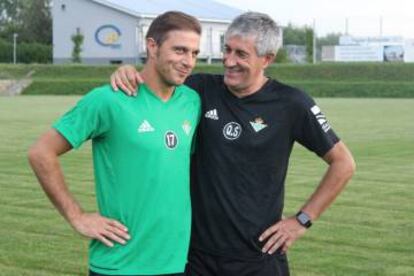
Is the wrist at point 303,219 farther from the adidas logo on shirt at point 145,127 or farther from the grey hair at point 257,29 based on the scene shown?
the adidas logo on shirt at point 145,127

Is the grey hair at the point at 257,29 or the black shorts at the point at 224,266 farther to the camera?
the black shorts at the point at 224,266

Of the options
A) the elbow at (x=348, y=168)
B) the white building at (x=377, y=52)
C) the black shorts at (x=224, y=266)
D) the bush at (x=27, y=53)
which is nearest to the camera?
the black shorts at (x=224, y=266)

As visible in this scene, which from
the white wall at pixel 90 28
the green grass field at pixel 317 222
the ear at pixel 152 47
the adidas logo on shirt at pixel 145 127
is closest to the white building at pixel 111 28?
the white wall at pixel 90 28

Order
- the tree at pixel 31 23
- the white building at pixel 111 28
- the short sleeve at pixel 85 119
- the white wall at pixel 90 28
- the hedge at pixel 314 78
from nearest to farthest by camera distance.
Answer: the short sleeve at pixel 85 119
the hedge at pixel 314 78
the white building at pixel 111 28
the white wall at pixel 90 28
the tree at pixel 31 23

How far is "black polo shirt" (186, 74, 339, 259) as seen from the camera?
501 cm

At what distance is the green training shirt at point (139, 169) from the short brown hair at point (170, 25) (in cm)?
28

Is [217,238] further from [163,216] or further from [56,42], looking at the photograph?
[56,42]

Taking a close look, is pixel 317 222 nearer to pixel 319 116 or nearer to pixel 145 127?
pixel 319 116

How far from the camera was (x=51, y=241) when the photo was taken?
400 inches

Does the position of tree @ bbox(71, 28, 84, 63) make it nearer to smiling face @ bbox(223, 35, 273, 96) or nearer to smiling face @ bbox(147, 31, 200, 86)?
smiling face @ bbox(223, 35, 273, 96)

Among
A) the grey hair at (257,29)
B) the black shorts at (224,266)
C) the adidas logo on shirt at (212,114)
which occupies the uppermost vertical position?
the grey hair at (257,29)

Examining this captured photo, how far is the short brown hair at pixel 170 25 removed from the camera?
464 cm

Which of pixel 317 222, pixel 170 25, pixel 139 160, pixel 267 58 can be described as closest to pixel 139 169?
pixel 139 160

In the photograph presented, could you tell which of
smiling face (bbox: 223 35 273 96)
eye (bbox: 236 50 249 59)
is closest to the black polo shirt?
smiling face (bbox: 223 35 273 96)
